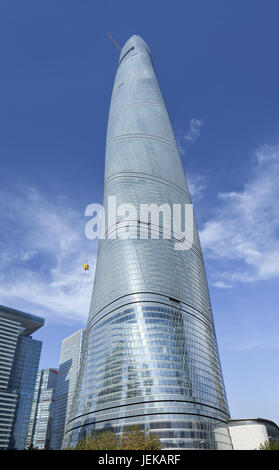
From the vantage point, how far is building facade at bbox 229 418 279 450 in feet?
224

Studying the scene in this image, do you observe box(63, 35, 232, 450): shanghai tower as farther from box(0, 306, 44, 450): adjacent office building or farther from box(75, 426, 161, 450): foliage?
box(0, 306, 44, 450): adjacent office building

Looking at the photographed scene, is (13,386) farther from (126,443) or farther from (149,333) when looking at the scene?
(126,443)

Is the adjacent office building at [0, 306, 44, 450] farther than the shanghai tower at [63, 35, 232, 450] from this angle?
Yes

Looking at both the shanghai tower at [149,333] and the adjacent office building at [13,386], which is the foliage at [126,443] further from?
the adjacent office building at [13,386]

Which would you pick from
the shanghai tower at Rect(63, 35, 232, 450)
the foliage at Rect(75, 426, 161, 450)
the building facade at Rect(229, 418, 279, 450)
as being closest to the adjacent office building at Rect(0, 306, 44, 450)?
the shanghai tower at Rect(63, 35, 232, 450)

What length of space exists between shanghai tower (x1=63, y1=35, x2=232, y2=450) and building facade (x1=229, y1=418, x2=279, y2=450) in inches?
77.5

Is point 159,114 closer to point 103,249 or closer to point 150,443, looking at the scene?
point 103,249

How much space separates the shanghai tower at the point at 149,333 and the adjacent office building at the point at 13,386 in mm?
114209

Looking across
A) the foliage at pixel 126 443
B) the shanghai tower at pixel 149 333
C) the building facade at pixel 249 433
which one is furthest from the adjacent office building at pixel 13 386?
the foliage at pixel 126 443

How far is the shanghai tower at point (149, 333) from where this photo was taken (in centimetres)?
6488

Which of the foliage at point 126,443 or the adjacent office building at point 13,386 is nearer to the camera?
the foliage at point 126,443

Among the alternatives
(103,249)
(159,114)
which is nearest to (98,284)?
(103,249)

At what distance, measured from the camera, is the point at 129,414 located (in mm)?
63844

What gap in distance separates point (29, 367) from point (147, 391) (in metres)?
157
